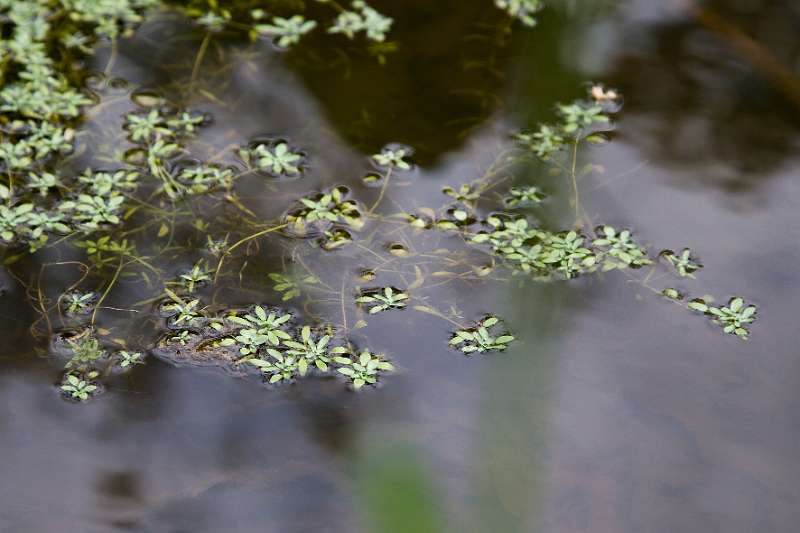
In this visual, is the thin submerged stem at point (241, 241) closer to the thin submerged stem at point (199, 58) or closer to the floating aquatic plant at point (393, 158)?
the floating aquatic plant at point (393, 158)

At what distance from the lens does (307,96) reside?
10.5ft

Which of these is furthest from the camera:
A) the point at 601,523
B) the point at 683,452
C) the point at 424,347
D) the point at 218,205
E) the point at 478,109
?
the point at 478,109

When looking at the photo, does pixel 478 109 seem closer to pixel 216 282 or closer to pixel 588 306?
pixel 588 306

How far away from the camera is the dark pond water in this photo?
2129mm

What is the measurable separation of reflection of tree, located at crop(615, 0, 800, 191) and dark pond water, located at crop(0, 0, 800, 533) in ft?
0.04

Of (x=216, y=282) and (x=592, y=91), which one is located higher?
(x=592, y=91)

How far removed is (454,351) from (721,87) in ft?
5.51

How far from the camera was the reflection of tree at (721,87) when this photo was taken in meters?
3.07

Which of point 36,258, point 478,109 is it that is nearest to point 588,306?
point 478,109

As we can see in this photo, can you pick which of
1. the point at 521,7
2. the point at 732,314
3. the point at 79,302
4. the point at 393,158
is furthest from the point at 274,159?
the point at 732,314

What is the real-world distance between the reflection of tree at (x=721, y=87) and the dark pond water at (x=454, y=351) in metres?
0.01

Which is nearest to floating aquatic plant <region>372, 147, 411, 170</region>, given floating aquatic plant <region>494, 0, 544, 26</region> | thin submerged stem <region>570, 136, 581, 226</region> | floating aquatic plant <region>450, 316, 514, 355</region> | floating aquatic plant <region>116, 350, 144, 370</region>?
thin submerged stem <region>570, 136, 581, 226</region>

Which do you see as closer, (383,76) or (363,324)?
(363,324)

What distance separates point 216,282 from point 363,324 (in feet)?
1.53
